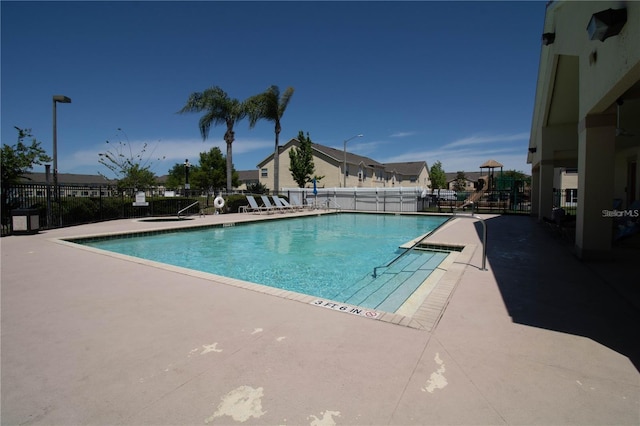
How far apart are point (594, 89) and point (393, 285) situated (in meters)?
5.11

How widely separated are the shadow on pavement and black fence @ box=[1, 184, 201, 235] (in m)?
13.7

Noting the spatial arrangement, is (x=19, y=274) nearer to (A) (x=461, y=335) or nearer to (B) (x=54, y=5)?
(A) (x=461, y=335)

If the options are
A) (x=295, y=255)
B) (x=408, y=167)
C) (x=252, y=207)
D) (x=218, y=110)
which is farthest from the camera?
(x=408, y=167)

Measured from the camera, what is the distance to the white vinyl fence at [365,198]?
2508cm

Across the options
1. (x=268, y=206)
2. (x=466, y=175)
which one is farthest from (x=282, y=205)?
(x=466, y=175)

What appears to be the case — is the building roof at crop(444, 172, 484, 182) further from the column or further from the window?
the column

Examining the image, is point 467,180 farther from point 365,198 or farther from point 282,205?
point 282,205

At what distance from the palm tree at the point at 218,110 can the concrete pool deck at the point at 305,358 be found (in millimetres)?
21470

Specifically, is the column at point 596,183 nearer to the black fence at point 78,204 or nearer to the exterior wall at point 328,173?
the black fence at point 78,204

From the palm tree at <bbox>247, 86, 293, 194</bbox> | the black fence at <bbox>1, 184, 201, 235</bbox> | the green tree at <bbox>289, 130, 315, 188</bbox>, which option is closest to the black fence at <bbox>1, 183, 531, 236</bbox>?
the black fence at <bbox>1, 184, 201, 235</bbox>

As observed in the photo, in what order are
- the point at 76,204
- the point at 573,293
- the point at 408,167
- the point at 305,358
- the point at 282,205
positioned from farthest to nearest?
the point at 408,167 < the point at 282,205 < the point at 76,204 < the point at 573,293 < the point at 305,358

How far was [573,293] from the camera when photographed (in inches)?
176

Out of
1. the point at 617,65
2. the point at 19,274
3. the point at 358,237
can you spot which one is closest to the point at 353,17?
the point at 358,237

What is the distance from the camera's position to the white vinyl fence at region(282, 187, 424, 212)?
25078 millimetres
